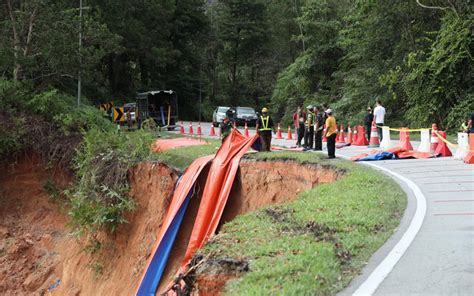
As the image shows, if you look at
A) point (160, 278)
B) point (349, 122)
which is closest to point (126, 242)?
point (160, 278)

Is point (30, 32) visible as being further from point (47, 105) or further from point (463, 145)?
point (463, 145)

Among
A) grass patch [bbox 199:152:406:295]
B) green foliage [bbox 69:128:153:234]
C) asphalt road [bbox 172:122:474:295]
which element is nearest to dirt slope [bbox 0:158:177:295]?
green foliage [bbox 69:128:153:234]

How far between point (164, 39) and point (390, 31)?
91.7ft

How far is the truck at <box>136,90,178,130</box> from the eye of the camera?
32375mm

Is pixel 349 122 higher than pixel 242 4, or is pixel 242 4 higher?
pixel 242 4

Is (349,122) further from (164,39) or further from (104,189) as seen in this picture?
(164,39)

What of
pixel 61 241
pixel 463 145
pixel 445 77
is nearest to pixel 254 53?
pixel 445 77

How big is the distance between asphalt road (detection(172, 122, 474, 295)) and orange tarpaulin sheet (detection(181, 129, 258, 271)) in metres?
4.14

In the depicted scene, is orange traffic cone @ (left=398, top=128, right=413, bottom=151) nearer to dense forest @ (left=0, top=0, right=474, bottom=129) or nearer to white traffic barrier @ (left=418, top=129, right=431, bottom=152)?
white traffic barrier @ (left=418, top=129, right=431, bottom=152)

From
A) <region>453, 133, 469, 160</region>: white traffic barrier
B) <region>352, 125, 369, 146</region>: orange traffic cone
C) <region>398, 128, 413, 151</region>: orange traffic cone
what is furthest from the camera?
<region>352, 125, 369, 146</region>: orange traffic cone

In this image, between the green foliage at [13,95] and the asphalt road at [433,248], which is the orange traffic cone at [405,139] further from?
the green foliage at [13,95]

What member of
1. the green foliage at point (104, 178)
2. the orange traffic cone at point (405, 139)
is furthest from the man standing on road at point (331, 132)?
the green foliage at point (104, 178)

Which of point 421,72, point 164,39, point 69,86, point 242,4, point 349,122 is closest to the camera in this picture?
point 421,72

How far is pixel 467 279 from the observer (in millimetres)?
5133
